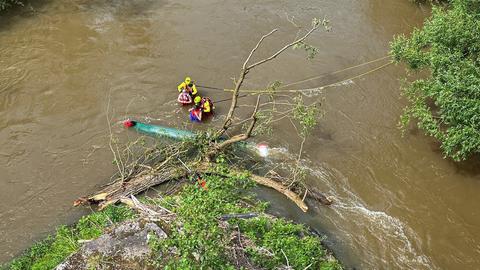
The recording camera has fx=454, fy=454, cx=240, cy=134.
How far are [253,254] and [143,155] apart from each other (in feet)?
15.7

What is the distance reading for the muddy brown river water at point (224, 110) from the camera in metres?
9.97

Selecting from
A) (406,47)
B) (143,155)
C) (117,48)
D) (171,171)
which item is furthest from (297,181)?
(117,48)

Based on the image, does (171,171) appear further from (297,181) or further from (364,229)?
(364,229)

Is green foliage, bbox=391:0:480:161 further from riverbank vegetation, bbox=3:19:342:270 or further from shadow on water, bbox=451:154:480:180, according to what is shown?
riverbank vegetation, bbox=3:19:342:270

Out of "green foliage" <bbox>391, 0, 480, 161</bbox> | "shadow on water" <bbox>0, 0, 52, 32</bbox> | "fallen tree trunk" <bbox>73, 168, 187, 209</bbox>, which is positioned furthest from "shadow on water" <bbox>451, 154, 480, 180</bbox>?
"shadow on water" <bbox>0, 0, 52, 32</bbox>

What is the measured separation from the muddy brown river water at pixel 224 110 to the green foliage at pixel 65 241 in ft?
1.97

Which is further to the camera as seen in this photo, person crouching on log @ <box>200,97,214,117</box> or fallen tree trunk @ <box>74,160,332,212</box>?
person crouching on log @ <box>200,97,214,117</box>

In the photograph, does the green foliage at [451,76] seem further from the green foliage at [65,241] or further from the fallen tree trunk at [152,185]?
the green foliage at [65,241]

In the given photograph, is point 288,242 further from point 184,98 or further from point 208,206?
point 184,98

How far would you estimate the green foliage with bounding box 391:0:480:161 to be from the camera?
994cm

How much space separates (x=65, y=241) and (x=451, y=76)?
8940mm

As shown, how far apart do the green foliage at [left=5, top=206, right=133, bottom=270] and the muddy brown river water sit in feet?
1.97

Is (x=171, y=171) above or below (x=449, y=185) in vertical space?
above

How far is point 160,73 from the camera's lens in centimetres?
1358
